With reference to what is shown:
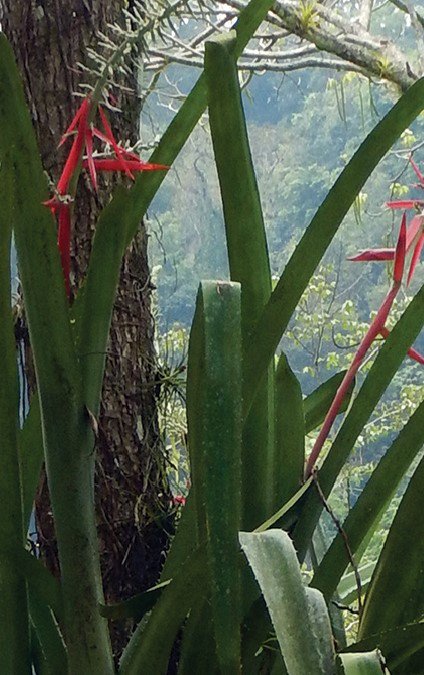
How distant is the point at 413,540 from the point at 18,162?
0.97 feet

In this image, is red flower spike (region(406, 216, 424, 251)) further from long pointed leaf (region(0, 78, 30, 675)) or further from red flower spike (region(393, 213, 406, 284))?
long pointed leaf (region(0, 78, 30, 675))

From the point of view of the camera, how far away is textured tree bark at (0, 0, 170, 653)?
681 mm

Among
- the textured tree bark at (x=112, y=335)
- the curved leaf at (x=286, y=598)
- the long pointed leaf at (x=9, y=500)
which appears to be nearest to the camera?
the curved leaf at (x=286, y=598)

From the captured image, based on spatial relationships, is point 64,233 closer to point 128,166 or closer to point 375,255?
point 128,166

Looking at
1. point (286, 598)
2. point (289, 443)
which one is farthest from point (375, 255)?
point (286, 598)

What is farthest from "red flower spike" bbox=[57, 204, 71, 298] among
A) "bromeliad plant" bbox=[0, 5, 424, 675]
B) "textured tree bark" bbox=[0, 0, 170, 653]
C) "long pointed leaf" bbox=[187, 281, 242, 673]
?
"textured tree bark" bbox=[0, 0, 170, 653]

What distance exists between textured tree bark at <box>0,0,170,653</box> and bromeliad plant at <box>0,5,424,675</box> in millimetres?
167

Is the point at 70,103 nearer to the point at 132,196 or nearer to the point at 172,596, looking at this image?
the point at 132,196

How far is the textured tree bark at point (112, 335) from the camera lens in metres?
0.68

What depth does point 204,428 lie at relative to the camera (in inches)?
14.1

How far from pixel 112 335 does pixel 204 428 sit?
361 mm

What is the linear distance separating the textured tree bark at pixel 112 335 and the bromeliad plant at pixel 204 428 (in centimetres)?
17

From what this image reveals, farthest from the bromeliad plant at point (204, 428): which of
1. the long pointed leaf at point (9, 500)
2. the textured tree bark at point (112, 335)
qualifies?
the textured tree bark at point (112, 335)

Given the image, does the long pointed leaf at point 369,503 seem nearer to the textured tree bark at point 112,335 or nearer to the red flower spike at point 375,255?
the red flower spike at point 375,255
